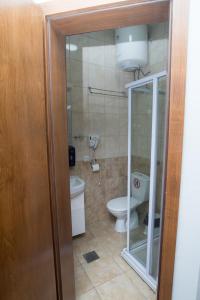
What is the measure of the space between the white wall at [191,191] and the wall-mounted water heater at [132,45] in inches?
55.5

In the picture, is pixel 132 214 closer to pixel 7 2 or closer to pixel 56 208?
pixel 56 208

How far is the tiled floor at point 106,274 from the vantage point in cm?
147

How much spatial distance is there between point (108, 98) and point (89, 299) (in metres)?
2.30

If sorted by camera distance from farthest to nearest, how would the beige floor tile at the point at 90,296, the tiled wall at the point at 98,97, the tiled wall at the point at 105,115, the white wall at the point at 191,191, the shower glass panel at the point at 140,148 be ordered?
the tiled wall at the point at 98,97 < the tiled wall at the point at 105,115 < the shower glass panel at the point at 140,148 < the beige floor tile at the point at 90,296 < the white wall at the point at 191,191

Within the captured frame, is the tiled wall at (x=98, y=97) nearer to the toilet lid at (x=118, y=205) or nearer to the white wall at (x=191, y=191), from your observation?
the toilet lid at (x=118, y=205)

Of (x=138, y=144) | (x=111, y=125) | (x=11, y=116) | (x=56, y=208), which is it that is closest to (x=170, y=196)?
(x=56, y=208)

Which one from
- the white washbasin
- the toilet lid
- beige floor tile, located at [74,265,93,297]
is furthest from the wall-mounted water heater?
beige floor tile, located at [74,265,93,297]

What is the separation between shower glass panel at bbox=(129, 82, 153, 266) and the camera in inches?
75.0

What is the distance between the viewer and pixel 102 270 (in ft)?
5.66

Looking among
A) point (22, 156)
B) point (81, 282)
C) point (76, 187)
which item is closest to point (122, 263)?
point (81, 282)

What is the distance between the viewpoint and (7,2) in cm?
67

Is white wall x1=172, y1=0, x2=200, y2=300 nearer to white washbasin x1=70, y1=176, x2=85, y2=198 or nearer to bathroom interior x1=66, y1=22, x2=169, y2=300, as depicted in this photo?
bathroom interior x1=66, y1=22, x2=169, y2=300

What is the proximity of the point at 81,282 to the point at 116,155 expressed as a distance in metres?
1.61

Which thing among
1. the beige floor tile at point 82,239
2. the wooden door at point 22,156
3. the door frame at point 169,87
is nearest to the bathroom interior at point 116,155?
the beige floor tile at point 82,239
